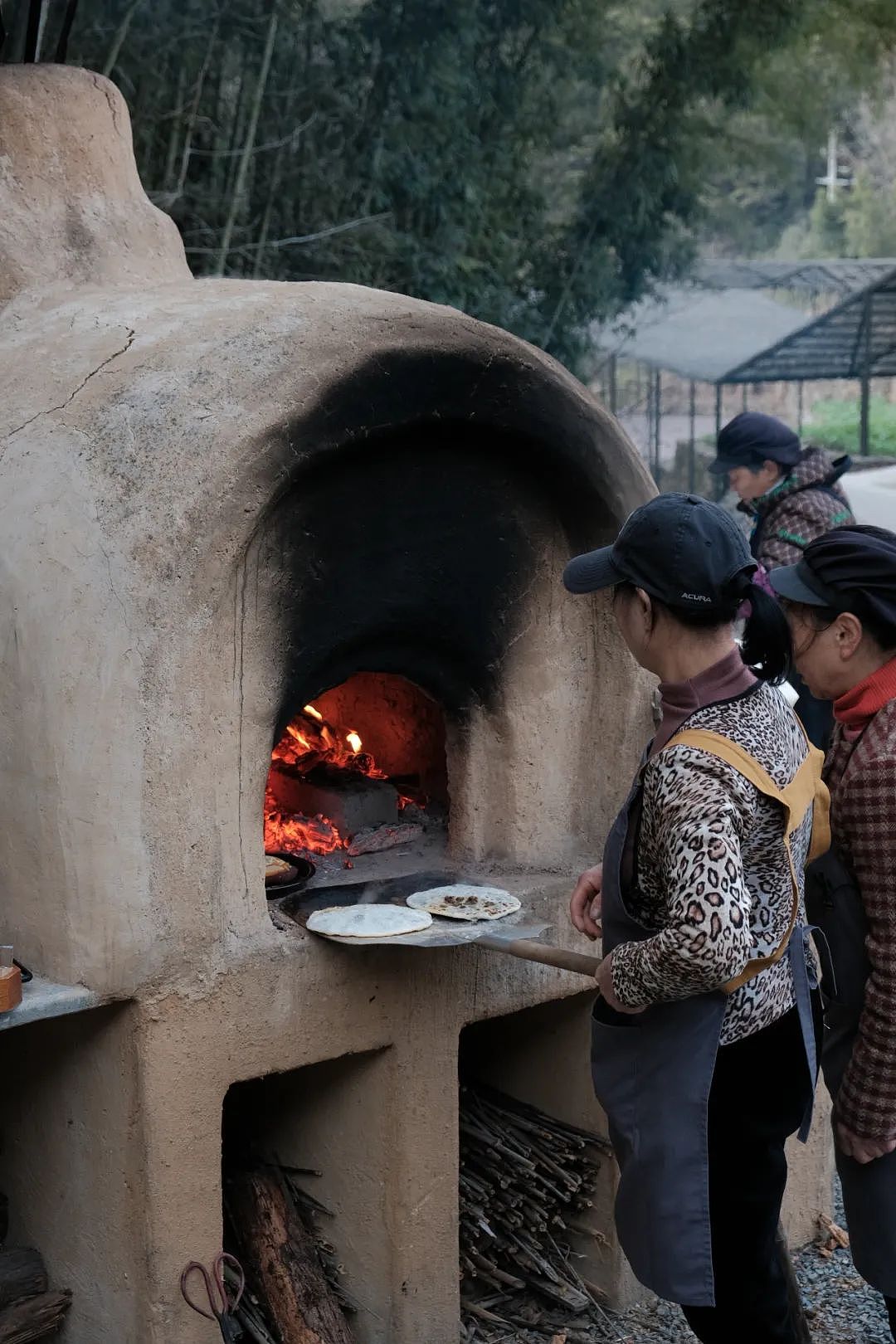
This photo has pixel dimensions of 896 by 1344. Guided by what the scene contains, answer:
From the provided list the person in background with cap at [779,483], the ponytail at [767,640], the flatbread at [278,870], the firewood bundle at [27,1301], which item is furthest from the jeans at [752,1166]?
the person in background with cap at [779,483]

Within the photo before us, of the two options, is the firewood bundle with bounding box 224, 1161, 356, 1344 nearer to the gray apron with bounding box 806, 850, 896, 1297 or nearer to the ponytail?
the gray apron with bounding box 806, 850, 896, 1297

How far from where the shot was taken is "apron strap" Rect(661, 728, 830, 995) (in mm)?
2342

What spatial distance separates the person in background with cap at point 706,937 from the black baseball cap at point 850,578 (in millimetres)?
252

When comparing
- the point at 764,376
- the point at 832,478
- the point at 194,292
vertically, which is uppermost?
the point at 194,292

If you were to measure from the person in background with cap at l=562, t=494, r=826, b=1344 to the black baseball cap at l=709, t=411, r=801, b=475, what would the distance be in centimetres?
296

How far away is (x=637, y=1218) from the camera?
2543mm

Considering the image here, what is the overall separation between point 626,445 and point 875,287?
11871mm

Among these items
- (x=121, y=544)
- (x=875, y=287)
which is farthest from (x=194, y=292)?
(x=875, y=287)

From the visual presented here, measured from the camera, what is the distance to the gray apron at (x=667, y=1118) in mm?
2455

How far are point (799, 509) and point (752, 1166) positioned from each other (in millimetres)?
3338

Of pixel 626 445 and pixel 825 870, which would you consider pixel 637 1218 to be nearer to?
pixel 825 870

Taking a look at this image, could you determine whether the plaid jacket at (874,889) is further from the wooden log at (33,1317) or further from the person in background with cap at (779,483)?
the person in background with cap at (779,483)

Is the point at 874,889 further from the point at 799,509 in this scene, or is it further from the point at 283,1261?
the point at 799,509

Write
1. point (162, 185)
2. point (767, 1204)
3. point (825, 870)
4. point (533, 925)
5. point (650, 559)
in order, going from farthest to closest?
point (162, 185) < point (533, 925) < point (825, 870) < point (767, 1204) < point (650, 559)
